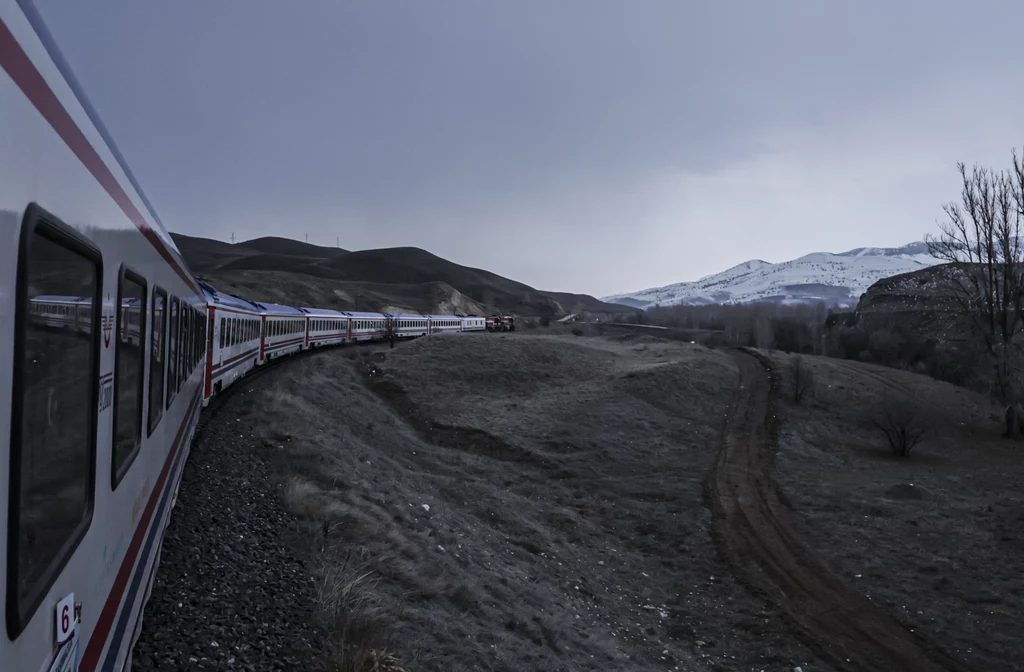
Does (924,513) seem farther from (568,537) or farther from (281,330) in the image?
(281,330)

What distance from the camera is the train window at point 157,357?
552cm

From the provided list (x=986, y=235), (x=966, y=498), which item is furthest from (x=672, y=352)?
(x=966, y=498)

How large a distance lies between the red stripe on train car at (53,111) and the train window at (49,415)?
419 millimetres

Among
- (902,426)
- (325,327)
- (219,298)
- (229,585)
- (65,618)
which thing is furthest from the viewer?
(325,327)

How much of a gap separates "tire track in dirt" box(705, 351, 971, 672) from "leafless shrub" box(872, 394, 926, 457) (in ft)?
19.9

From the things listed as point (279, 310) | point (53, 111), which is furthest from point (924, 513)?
point (279, 310)

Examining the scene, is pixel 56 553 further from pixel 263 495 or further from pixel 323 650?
pixel 263 495

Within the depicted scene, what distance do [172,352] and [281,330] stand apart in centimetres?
2507

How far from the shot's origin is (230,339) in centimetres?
1952

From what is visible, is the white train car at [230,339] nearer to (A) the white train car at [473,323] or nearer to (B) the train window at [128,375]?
(B) the train window at [128,375]

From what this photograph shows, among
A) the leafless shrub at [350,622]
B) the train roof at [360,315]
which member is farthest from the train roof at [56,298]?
the train roof at [360,315]

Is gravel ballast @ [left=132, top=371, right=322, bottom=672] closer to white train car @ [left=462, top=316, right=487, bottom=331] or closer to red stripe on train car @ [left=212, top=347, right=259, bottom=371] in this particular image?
red stripe on train car @ [left=212, top=347, right=259, bottom=371]

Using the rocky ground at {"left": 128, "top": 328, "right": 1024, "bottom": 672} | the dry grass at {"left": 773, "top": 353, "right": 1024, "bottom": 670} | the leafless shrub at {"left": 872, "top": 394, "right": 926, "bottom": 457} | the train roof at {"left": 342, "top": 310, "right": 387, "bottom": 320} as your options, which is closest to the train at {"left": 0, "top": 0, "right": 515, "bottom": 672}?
the rocky ground at {"left": 128, "top": 328, "right": 1024, "bottom": 672}

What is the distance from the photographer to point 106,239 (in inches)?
140
